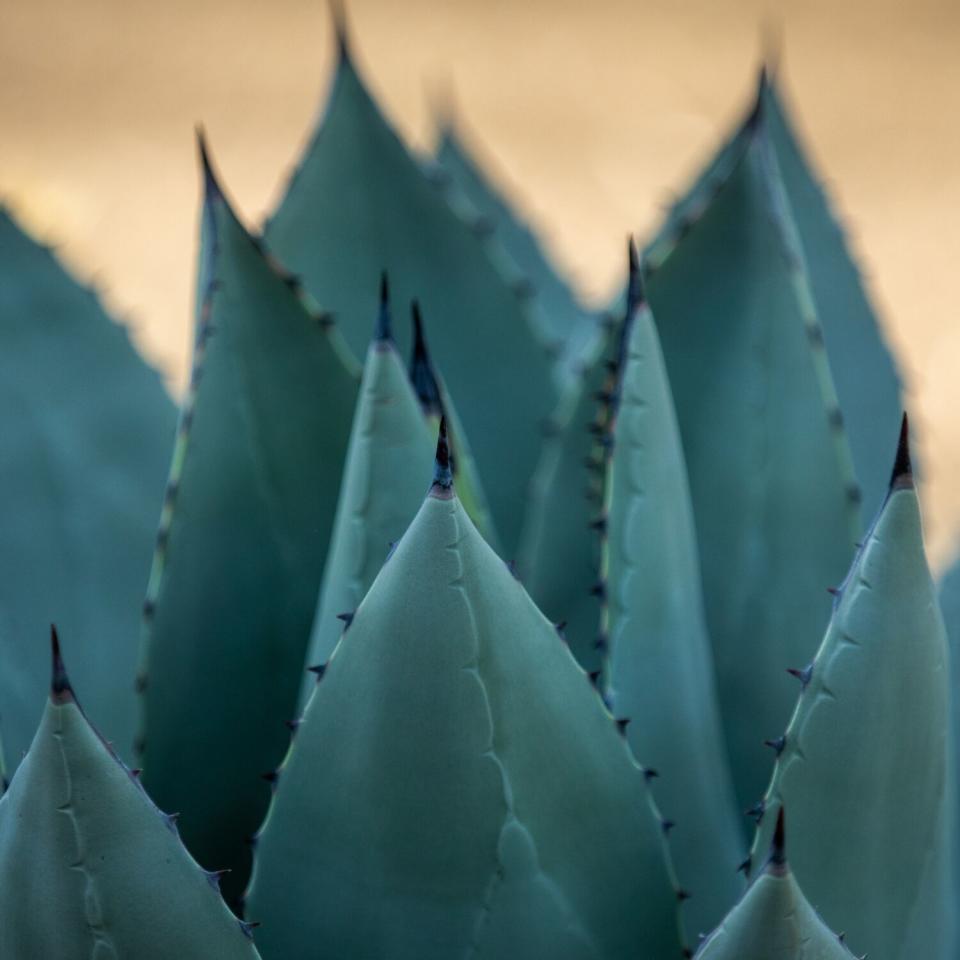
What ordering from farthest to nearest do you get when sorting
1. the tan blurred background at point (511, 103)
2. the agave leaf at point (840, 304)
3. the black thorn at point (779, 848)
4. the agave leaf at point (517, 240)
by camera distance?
the tan blurred background at point (511, 103)
the agave leaf at point (517, 240)
the agave leaf at point (840, 304)
the black thorn at point (779, 848)

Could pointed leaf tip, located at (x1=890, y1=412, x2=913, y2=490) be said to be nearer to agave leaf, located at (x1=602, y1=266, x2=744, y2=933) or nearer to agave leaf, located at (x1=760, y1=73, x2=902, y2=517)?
agave leaf, located at (x1=602, y1=266, x2=744, y2=933)

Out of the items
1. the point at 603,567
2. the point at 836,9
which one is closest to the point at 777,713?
the point at 603,567

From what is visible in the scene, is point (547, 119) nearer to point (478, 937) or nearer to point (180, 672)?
point (180, 672)

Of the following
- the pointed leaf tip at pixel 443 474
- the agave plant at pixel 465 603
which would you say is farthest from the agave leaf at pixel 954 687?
the pointed leaf tip at pixel 443 474

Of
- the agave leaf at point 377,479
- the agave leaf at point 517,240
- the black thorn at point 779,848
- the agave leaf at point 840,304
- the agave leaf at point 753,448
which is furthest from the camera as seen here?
the agave leaf at point 517,240

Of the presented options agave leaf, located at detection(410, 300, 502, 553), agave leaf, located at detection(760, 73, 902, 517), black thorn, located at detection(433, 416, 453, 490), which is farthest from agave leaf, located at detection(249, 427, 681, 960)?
agave leaf, located at detection(760, 73, 902, 517)

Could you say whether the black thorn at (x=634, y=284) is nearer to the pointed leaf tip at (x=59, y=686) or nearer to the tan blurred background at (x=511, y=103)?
the pointed leaf tip at (x=59, y=686)
